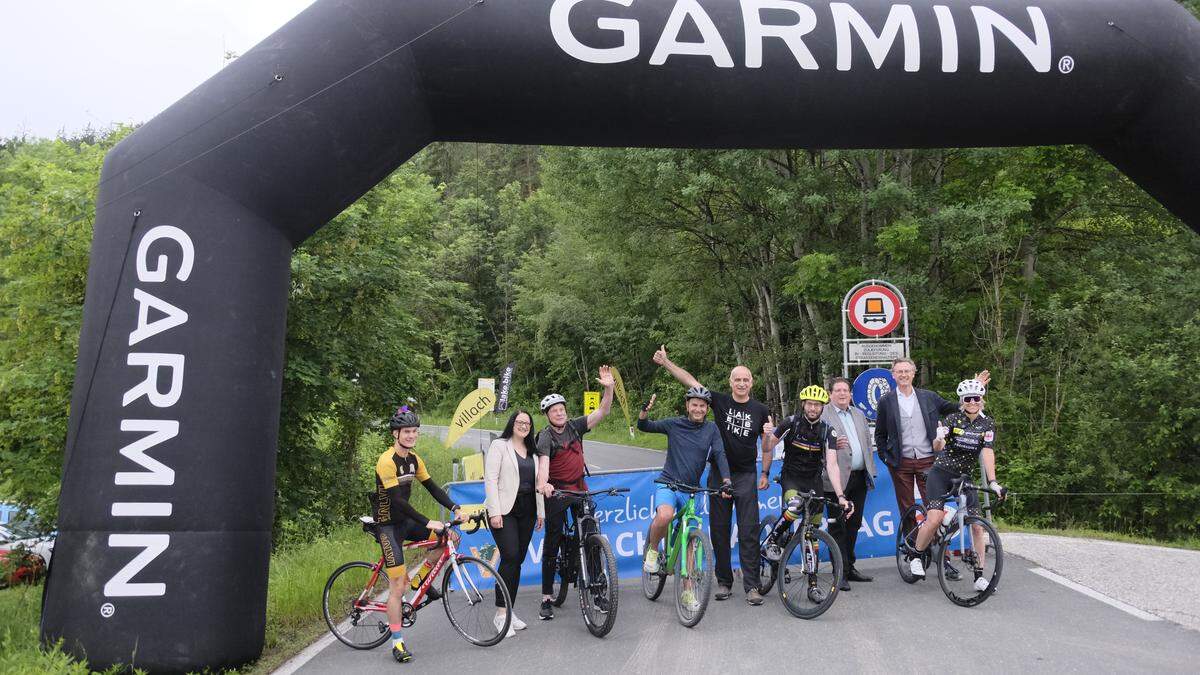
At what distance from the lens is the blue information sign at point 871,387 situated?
1080 centimetres

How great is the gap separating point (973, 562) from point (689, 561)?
2353 mm

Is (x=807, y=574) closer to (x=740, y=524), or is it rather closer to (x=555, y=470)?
(x=740, y=524)

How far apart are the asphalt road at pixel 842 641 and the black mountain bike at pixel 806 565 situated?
0.14 metres

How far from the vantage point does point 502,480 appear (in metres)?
7.27

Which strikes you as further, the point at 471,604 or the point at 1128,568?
the point at 1128,568

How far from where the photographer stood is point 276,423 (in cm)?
644

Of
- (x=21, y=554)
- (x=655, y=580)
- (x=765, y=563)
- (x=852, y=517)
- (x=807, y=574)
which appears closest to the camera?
(x=807, y=574)

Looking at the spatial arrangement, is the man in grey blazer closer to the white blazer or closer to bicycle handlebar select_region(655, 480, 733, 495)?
bicycle handlebar select_region(655, 480, 733, 495)

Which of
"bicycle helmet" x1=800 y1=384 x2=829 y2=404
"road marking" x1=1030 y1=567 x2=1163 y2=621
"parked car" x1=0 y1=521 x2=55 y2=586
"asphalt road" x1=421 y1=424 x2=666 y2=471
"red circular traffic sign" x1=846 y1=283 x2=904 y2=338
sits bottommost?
"parked car" x1=0 y1=521 x2=55 y2=586

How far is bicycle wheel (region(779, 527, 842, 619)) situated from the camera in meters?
7.01

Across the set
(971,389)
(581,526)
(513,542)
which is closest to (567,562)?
(581,526)

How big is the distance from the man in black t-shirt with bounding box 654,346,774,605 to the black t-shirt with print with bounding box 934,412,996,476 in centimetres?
145

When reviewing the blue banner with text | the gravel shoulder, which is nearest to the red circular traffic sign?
the blue banner with text

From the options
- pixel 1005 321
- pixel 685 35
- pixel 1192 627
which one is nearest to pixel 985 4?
pixel 685 35
